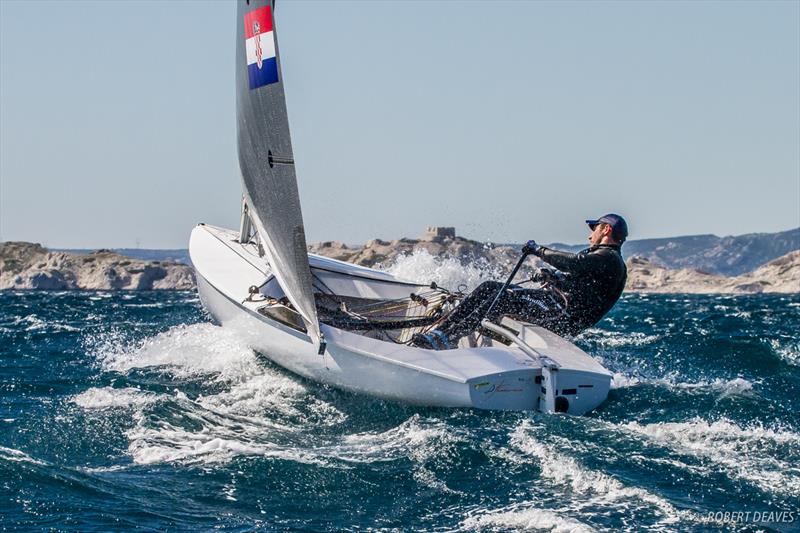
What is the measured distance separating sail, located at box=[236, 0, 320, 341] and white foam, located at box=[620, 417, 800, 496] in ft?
11.8

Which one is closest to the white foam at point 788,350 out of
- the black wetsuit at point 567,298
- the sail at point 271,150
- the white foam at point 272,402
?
the black wetsuit at point 567,298

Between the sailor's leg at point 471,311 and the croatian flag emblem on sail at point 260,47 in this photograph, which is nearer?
the croatian flag emblem on sail at point 260,47

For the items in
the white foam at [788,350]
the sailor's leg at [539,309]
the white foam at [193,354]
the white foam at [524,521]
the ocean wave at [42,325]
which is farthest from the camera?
the ocean wave at [42,325]

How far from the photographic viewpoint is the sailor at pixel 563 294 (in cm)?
1065

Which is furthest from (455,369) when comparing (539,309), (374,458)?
(539,309)

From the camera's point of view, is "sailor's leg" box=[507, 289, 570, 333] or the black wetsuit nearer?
the black wetsuit

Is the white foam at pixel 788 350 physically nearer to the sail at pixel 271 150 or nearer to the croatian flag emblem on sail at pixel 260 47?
the sail at pixel 271 150

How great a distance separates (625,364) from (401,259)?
955 cm

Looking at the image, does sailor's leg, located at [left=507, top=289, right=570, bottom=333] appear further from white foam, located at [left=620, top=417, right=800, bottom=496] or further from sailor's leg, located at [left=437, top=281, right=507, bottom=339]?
white foam, located at [left=620, top=417, right=800, bottom=496]

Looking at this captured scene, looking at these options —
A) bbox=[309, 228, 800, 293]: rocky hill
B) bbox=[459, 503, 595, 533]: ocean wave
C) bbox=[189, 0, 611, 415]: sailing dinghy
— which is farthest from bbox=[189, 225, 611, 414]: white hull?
bbox=[309, 228, 800, 293]: rocky hill

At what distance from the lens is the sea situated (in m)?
6.37

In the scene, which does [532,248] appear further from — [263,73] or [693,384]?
[263,73]

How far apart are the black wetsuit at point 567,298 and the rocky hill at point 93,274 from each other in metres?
84.6

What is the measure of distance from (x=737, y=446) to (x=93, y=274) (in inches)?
3731
